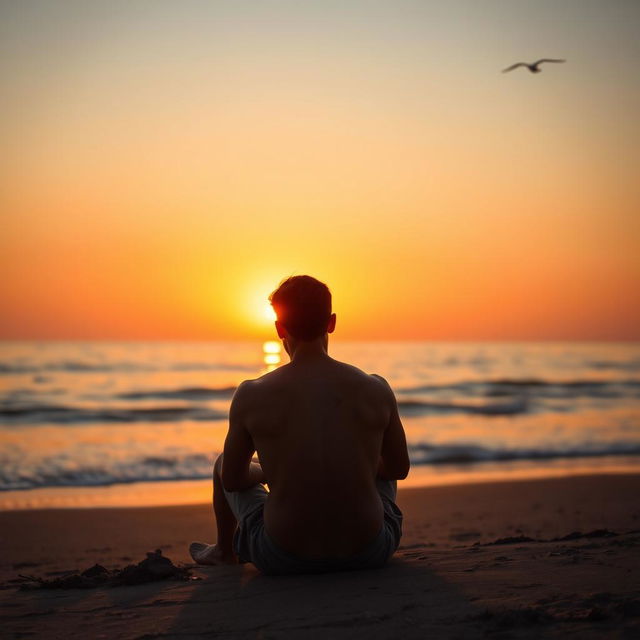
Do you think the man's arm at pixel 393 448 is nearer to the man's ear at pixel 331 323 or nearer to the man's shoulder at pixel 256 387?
the man's ear at pixel 331 323

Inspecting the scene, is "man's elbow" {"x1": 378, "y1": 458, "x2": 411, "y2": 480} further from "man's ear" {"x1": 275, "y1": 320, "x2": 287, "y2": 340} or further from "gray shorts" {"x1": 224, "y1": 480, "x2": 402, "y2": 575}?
"man's ear" {"x1": 275, "y1": 320, "x2": 287, "y2": 340}

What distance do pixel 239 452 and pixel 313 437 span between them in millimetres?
361

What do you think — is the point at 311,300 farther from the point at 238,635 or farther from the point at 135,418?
the point at 135,418

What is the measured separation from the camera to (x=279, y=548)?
129 inches

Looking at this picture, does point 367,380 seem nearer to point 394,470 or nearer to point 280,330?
point 280,330

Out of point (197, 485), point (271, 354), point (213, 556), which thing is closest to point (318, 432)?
point (213, 556)

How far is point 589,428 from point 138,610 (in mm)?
14708

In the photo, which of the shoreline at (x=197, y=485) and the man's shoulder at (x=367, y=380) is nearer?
the man's shoulder at (x=367, y=380)

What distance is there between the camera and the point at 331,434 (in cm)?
303

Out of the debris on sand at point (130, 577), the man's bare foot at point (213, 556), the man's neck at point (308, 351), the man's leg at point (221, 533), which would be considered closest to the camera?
the man's neck at point (308, 351)

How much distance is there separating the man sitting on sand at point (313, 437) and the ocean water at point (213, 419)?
666 centimetres

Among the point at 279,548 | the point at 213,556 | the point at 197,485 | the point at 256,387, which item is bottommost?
the point at 197,485

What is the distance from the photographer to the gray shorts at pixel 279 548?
130 inches

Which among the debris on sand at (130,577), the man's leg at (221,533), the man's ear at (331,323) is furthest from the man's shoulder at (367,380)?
the debris on sand at (130,577)
